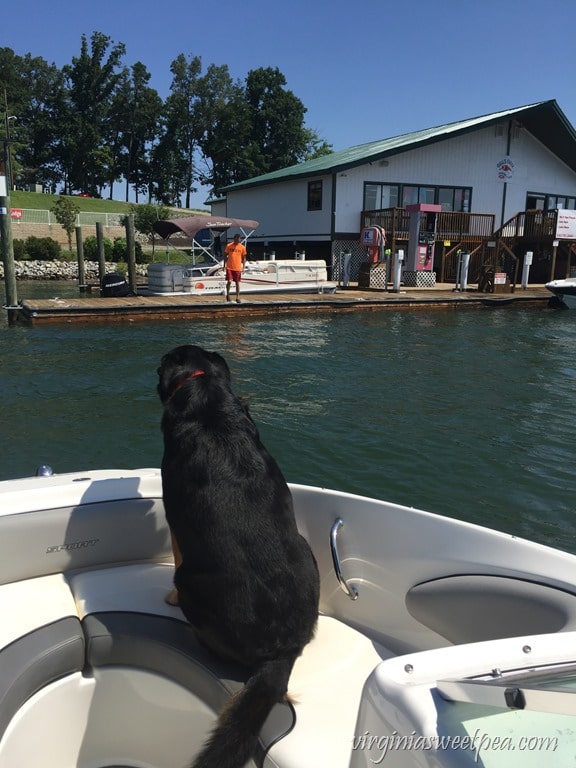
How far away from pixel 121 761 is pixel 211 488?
1.14 metres

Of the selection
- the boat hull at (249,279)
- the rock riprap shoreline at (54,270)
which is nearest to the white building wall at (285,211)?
the boat hull at (249,279)

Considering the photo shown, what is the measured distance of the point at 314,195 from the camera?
2603 cm

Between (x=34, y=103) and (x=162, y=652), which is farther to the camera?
(x=34, y=103)

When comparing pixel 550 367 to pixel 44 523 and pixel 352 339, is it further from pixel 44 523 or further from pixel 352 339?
pixel 44 523

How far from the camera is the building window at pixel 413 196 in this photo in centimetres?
2550

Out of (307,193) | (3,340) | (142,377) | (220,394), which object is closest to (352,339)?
(142,377)

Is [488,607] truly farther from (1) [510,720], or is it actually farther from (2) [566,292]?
(2) [566,292]

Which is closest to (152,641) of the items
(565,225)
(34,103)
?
(565,225)

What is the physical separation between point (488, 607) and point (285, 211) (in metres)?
27.3

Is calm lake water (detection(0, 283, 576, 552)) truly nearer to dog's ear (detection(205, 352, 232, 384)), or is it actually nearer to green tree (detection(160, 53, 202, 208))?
dog's ear (detection(205, 352, 232, 384))

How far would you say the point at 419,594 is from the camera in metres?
2.25

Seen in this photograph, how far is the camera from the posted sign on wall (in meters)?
24.1

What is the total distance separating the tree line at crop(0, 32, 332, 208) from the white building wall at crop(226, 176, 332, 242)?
112ft

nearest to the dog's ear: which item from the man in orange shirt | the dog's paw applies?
the dog's paw
